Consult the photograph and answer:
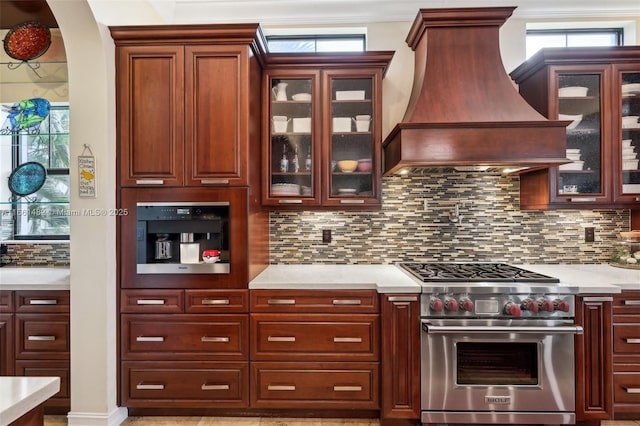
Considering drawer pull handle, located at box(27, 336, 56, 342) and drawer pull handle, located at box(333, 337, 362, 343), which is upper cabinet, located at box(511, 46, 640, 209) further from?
drawer pull handle, located at box(27, 336, 56, 342)

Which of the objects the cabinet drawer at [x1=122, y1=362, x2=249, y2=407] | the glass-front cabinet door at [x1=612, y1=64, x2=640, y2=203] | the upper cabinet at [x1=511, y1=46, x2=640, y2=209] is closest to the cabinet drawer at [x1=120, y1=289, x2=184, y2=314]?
the cabinet drawer at [x1=122, y1=362, x2=249, y2=407]

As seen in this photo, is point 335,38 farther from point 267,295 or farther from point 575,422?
point 575,422

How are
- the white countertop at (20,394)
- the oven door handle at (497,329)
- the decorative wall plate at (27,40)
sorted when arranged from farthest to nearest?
the decorative wall plate at (27,40) < the oven door handle at (497,329) < the white countertop at (20,394)

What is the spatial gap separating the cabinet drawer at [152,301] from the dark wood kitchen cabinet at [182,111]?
27.9 inches

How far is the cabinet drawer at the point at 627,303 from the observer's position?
84.3 inches

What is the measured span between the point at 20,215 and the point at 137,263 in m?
1.33

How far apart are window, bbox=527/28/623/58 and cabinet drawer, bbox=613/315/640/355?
2203 millimetres

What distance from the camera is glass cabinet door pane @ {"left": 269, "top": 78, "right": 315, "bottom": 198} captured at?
265cm

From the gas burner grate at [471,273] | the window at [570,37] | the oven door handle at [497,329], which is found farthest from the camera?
the window at [570,37]

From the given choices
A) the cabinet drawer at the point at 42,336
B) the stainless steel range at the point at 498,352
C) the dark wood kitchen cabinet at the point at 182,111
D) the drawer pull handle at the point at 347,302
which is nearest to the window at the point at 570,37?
the stainless steel range at the point at 498,352

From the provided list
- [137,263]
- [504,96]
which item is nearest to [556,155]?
[504,96]

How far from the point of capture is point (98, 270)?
2.17 meters

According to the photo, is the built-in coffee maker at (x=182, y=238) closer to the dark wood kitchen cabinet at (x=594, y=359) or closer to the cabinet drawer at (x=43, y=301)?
the cabinet drawer at (x=43, y=301)

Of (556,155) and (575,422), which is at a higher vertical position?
(556,155)
